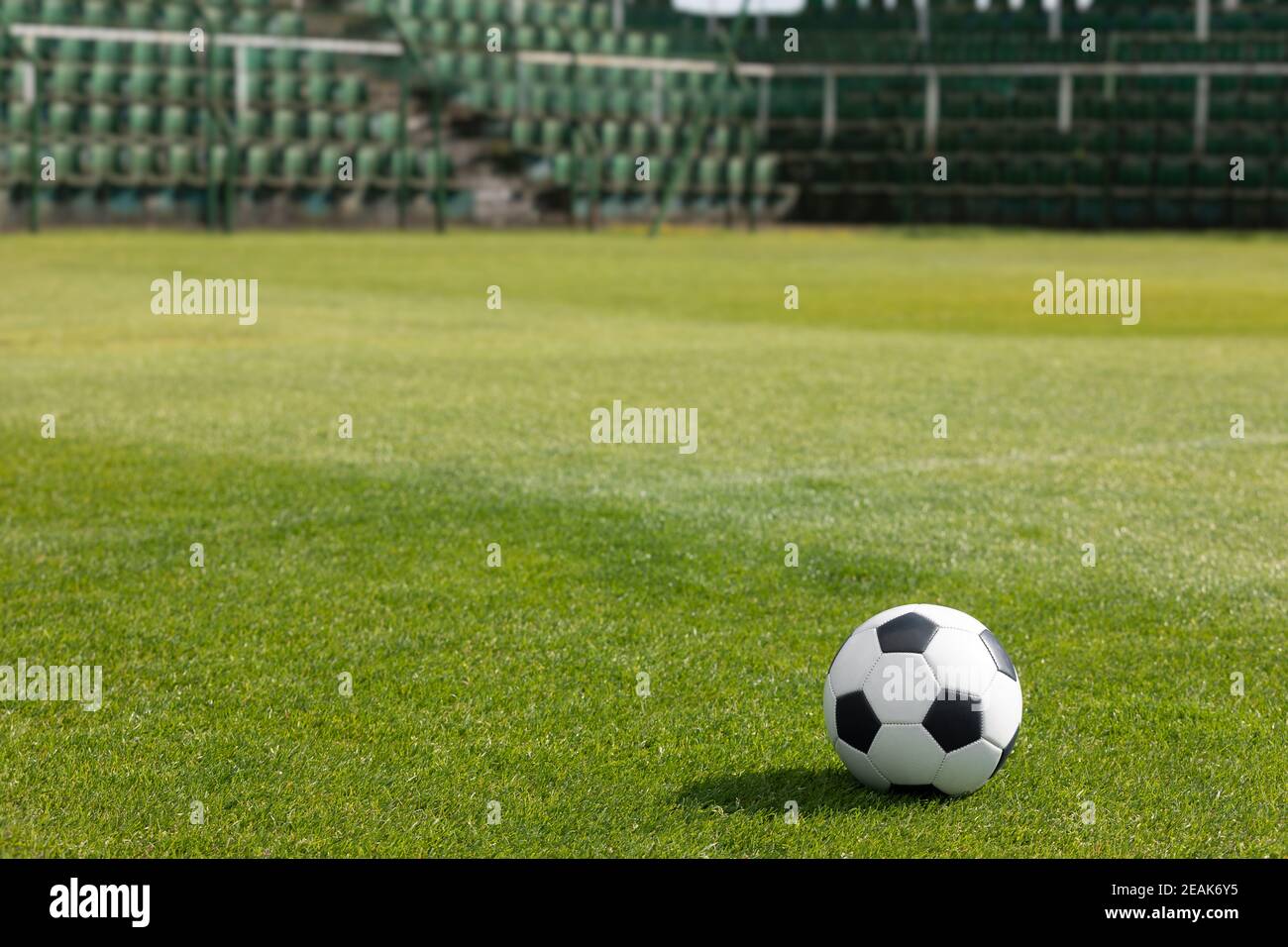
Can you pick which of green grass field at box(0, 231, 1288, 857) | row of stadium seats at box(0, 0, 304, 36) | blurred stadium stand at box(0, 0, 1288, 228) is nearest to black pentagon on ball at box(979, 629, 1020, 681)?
green grass field at box(0, 231, 1288, 857)

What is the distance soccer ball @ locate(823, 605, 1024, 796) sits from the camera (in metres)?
3.42

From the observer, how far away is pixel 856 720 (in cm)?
351

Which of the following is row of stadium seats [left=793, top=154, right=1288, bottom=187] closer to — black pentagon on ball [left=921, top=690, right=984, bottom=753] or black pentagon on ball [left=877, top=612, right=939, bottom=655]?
black pentagon on ball [left=877, top=612, right=939, bottom=655]

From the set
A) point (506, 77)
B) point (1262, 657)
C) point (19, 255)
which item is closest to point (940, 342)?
point (1262, 657)

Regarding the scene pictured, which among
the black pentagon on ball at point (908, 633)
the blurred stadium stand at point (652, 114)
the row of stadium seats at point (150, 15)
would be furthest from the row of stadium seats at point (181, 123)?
the black pentagon on ball at point (908, 633)

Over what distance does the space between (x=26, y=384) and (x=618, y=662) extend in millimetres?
6729

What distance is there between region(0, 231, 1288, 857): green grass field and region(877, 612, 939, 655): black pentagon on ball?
319 millimetres

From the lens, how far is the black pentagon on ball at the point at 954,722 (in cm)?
342

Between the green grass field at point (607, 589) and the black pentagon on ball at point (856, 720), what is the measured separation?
0.40 feet

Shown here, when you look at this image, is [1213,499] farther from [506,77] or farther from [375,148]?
[506,77]

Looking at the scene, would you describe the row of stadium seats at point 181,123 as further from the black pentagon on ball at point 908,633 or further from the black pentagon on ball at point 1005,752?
the black pentagon on ball at point 1005,752

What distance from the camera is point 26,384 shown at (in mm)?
10016
